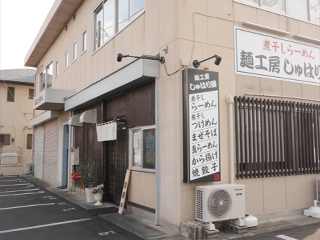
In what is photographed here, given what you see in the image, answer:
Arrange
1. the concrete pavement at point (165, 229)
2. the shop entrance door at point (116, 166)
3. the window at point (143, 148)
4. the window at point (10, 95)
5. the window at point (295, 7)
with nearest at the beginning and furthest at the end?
1. the concrete pavement at point (165, 229)
2. the window at point (143, 148)
3. the window at point (295, 7)
4. the shop entrance door at point (116, 166)
5. the window at point (10, 95)

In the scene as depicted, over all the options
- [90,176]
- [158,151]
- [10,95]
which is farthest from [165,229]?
[10,95]

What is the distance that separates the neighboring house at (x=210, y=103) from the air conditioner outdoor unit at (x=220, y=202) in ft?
0.83

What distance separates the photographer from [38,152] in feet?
60.9

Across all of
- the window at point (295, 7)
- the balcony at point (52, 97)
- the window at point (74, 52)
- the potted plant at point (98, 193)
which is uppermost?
the window at point (74, 52)

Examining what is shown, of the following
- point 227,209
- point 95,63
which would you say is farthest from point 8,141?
point 227,209

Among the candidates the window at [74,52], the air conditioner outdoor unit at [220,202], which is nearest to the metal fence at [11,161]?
the window at [74,52]

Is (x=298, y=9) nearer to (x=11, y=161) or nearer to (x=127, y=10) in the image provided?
(x=127, y=10)

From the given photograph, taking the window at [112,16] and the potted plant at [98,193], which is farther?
the potted plant at [98,193]

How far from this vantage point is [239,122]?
21.5 ft

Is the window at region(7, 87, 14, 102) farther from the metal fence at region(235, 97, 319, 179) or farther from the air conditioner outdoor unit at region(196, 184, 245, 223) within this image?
the air conditioner outdoor unit at region(196, 184, 245, 223)

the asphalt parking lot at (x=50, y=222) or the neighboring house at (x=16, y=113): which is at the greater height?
the neighboring house at (x=16, y=113)

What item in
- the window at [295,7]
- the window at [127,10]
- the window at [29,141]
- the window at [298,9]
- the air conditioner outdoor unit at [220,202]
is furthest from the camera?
the window at [29,141]

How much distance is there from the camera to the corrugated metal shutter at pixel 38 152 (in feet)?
57.8

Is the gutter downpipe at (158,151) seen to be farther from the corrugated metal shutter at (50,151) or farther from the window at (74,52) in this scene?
the corrugated metal shutter at (50,151)
